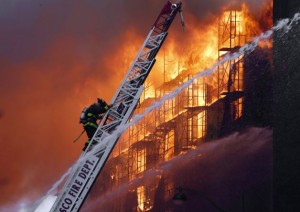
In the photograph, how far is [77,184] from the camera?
22828 millimetres

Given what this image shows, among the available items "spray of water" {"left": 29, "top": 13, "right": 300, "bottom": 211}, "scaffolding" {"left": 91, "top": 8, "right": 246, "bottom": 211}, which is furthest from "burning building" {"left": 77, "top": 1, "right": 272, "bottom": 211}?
"spray of water" {"left": 29, "top": 13, "right": 300, "bottom": 211}

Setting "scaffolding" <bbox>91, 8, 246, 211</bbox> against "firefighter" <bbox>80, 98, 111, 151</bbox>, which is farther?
"scaffolding" <bbox>91, 8, 246, 211</bbox>

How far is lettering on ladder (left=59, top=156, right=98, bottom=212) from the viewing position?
22766 mm

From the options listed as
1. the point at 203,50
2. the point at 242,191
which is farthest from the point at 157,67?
the point at 242,191

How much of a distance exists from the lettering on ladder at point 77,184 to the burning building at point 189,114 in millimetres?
13085

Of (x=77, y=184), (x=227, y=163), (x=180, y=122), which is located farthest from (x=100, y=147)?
(x=180, y=122)

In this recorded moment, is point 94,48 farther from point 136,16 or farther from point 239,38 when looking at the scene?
point 239,38

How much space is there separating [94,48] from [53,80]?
87.0 inches

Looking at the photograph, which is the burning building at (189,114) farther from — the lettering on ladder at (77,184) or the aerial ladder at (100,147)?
the lettering on ladder at (77,184)

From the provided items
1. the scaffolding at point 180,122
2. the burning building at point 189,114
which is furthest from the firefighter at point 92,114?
the scaffolding at point 180,122

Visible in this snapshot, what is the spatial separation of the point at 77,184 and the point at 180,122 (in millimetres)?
22074

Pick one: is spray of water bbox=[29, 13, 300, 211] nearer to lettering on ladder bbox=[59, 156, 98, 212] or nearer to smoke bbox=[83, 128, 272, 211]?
lettering on ladder bbox=[59, 156, 98, 212]

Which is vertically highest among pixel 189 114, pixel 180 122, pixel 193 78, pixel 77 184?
pixel 193 78

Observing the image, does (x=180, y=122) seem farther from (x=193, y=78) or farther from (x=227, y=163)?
(x=193, y=78)
